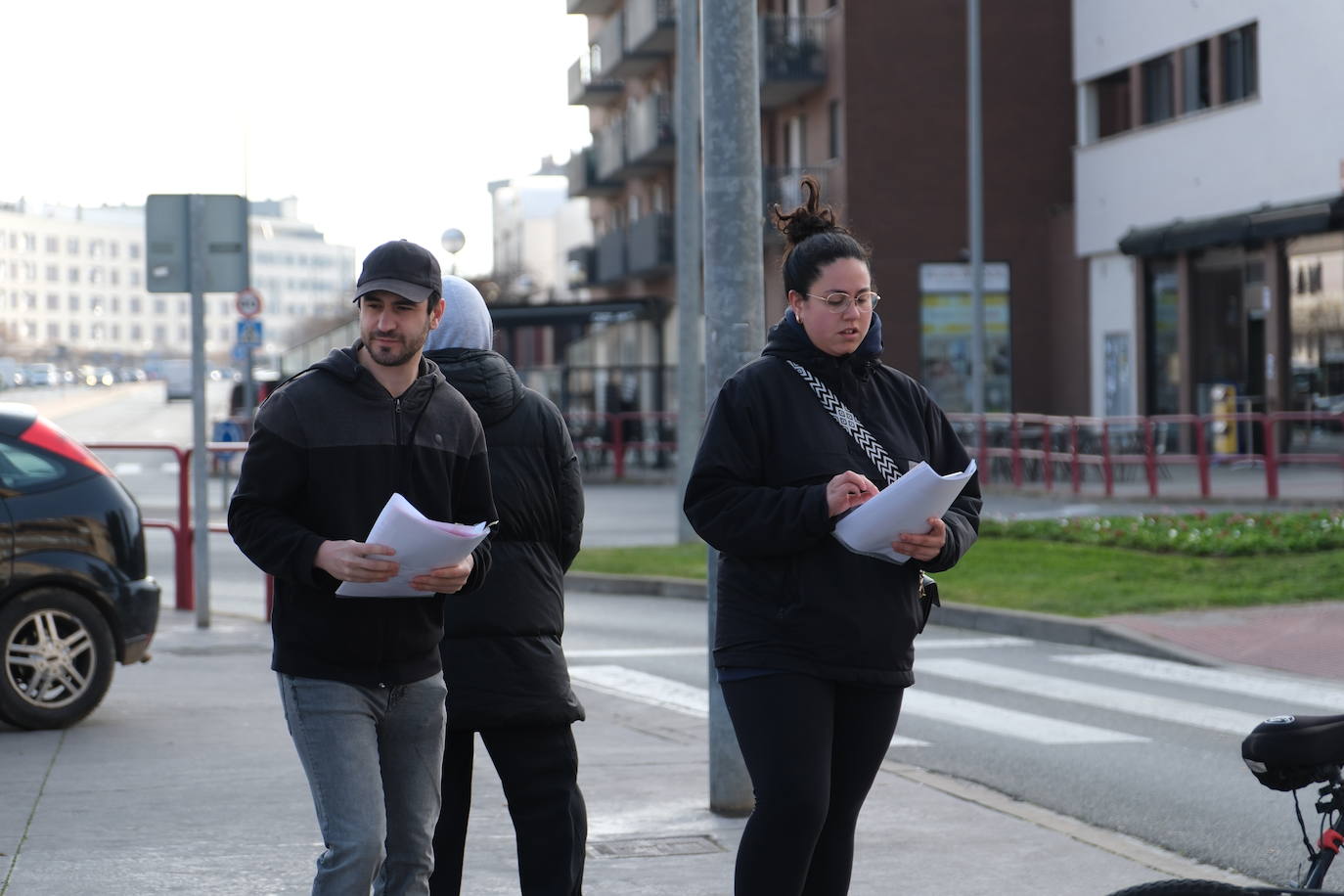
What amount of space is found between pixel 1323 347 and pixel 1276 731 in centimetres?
2889

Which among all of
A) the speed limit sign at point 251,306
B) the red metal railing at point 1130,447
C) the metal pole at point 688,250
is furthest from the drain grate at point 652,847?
the speed limit sign at point 251,306

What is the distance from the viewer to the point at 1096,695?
35.2 feet

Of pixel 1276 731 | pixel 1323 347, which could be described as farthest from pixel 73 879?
pixel 1323 347

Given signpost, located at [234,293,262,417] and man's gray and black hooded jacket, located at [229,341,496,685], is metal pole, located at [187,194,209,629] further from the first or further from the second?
signpost, located at [234,293,262,417]

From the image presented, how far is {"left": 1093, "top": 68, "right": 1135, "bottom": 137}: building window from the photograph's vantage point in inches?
1497

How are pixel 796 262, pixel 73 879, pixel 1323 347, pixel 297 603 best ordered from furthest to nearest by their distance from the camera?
pixel 1323 347, pixel 73 879, pixel 796 262, pixel 297 603

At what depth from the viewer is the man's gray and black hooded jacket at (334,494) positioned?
166 inches

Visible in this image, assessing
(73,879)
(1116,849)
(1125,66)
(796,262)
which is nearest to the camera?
(796,262)

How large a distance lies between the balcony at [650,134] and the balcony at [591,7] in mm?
7005

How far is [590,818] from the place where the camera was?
714 centimetres

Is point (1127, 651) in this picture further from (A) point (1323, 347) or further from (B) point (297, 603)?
(A) point (1323, 347)

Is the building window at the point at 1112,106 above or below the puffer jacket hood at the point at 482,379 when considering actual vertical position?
above

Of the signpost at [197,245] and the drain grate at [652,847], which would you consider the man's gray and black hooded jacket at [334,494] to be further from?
the signpost at [197,245]

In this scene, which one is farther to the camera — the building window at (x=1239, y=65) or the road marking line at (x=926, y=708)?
the building window at (x=1239, y=65)
